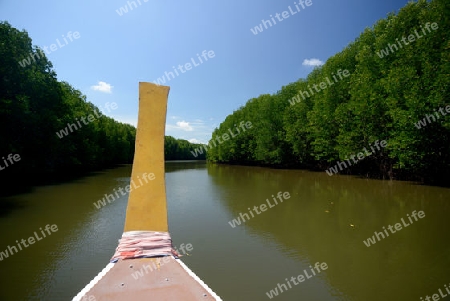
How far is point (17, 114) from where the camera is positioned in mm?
20953

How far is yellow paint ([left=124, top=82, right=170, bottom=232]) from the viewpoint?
357 cm

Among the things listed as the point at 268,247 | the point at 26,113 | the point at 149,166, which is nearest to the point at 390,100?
the point at 268,247

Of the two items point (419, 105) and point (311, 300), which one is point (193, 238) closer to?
point (311, 300)

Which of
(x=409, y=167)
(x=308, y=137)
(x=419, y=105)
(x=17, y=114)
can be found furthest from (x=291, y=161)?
(x=17, y=114)

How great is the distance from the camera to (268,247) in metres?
6.92

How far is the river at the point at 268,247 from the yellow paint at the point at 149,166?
2065 mm

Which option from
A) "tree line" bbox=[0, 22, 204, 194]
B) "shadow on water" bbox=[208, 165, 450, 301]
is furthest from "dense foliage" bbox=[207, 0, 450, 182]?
"tree line" bbox=[0, 22, 204, 194]

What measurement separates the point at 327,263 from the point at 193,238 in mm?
3716

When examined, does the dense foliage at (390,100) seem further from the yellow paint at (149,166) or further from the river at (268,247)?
the yellow paint at (149,166)

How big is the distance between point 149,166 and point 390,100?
21.0 metres

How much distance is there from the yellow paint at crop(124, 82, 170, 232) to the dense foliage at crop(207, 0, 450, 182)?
17.6 metres

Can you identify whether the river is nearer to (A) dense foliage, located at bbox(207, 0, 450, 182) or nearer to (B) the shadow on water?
(B) the shadow on water

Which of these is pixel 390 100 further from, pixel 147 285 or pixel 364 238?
pixel 147 285

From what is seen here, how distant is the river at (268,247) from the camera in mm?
4789
